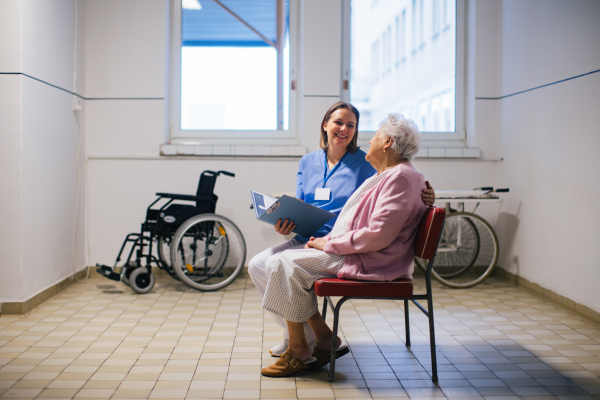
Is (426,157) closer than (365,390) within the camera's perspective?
No

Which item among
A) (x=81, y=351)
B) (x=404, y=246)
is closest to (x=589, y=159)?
(x=404, y=246)

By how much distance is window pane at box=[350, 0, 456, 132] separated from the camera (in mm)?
4422

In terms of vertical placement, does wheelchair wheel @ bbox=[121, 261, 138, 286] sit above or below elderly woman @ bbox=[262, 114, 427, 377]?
below

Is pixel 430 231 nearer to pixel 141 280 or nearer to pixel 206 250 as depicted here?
pixel 206 250

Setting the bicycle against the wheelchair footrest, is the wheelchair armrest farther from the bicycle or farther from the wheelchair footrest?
the bicycle

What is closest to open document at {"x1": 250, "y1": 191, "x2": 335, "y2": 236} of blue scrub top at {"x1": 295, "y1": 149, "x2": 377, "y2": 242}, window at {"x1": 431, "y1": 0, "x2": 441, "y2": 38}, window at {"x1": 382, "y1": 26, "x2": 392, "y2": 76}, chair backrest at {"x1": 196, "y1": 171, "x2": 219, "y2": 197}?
blue scrub top at {"x1": 295, "y1": 149, "x2": 377, "y2": 242}

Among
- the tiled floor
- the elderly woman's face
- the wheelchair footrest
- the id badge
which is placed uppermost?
the elderly woman's face

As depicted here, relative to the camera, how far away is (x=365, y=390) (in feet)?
6.43

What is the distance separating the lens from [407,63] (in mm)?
4602

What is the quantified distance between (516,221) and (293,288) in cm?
259

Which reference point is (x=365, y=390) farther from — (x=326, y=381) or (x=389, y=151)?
(x=389, y=151)

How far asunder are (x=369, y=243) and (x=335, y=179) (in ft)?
1.94

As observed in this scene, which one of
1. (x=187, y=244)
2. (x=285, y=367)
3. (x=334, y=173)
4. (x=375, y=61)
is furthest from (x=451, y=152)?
(x=285, y=367)

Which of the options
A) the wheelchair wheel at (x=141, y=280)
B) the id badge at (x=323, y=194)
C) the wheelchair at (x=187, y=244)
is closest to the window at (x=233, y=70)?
the wheelchair at (x=187, y=244)
